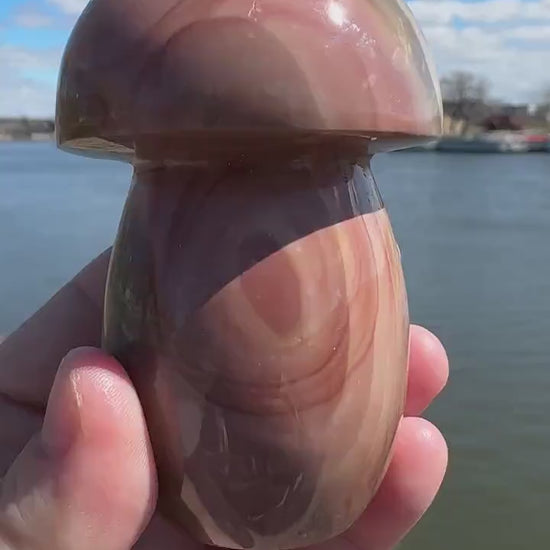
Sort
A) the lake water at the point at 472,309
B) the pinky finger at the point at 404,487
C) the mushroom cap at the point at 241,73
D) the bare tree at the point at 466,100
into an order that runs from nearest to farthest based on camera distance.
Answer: the mushroom cap at the point at 241,73
the pinky finger at the point at 404,487
the lake water at the point at 472,309
the bare tree at the point at 466,100

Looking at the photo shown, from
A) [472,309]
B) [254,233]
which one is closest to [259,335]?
[254,233]

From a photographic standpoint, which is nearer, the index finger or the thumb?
the thumb

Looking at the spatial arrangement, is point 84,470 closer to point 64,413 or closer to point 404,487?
point 64,413

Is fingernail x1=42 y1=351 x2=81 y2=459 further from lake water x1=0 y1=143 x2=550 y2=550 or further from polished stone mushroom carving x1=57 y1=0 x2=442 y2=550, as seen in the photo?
lake water x1=0 y1=143 x2=550 y2=550

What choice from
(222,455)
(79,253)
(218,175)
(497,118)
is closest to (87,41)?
(218,175)

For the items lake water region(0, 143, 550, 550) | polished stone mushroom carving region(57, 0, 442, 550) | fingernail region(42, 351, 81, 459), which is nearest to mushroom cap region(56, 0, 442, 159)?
polished stone mushroom carving region(57, 0, 442, 550)

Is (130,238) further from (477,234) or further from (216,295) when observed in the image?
(477,234)

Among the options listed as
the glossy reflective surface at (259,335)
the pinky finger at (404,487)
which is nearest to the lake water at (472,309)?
the pinky finger at (404,487)

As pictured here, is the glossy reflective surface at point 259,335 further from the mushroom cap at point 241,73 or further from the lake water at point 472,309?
the lake water at point 472,309
